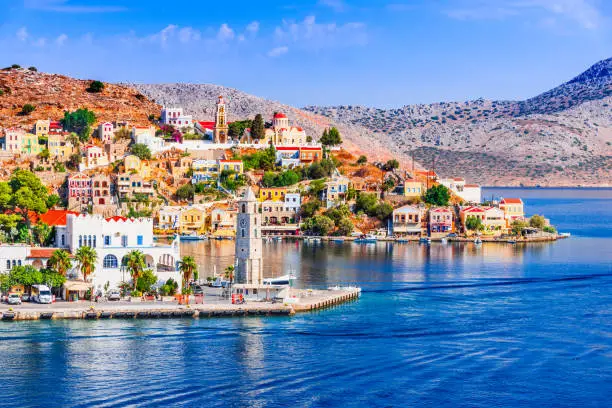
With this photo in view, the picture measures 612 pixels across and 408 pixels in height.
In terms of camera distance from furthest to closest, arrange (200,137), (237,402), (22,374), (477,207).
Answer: (200,137) < (477,207) < (22,374) < (237,402)

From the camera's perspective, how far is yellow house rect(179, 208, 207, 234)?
11033cm

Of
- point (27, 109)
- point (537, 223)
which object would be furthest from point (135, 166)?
point (537, 223)

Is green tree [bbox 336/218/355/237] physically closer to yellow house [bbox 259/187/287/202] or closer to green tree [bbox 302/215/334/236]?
green tree [bbox 302/215/334/236]

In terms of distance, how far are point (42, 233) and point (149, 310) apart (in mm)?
15700

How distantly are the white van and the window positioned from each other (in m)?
3.64

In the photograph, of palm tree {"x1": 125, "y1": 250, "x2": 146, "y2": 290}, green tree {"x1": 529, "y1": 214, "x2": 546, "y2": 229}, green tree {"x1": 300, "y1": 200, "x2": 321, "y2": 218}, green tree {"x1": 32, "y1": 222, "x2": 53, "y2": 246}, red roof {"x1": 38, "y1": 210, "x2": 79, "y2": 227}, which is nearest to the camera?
palm tree {"x1": 125, "y1": 250, "x2": 146, "y2": 290}

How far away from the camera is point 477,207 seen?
114938 millimetres

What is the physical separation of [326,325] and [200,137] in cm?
7988

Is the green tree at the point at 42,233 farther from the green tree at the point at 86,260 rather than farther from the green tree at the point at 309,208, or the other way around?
the green tree at the point at 309,208

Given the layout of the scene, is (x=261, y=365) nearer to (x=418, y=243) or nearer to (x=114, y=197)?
(x=418, y=243)

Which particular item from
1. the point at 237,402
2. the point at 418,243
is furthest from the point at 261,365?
the point at 418,243

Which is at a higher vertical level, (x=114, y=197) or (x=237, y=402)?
(x=114, y=197)

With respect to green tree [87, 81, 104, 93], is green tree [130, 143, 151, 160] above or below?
below

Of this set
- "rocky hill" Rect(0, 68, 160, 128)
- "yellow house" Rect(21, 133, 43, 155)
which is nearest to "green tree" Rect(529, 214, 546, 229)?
"rocky hill" Rect(0, 68, 160, 128)
